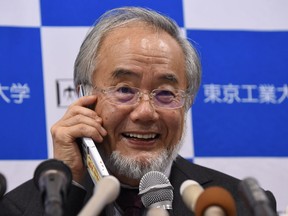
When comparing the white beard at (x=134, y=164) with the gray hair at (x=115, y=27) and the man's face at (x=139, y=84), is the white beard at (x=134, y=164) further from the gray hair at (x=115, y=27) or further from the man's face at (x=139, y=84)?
the gray hair at (x=115, y=27)

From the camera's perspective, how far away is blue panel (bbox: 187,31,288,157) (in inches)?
112

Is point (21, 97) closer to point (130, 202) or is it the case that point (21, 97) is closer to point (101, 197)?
point (130, 202)

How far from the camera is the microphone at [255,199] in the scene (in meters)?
1.30

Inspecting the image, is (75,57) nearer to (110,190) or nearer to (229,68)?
(229,68)

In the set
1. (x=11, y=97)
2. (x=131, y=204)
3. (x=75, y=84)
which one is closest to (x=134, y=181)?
(x=131, y=204)

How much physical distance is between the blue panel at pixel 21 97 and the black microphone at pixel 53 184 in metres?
1.19

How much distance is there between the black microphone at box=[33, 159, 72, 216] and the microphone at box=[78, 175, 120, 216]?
0.05m

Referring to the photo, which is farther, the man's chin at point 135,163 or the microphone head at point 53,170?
the man's chin at point 135,163

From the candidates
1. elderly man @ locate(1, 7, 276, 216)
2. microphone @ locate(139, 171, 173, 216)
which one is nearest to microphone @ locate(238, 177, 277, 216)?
microphone @ locate(139, 171, 173, 216)

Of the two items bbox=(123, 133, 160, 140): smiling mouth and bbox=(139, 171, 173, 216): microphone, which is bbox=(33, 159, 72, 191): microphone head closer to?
bbox=(139, 171, 173, 216): microphone

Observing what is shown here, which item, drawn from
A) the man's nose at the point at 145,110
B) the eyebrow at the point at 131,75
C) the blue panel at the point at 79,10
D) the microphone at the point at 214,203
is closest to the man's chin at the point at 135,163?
the man's nose at the point at 145,110

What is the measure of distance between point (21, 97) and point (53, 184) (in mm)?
1325

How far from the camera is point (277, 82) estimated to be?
2.94m

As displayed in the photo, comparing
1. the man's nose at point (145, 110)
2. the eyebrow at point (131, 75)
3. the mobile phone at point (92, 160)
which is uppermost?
the eyebrow at point (131, 75)
